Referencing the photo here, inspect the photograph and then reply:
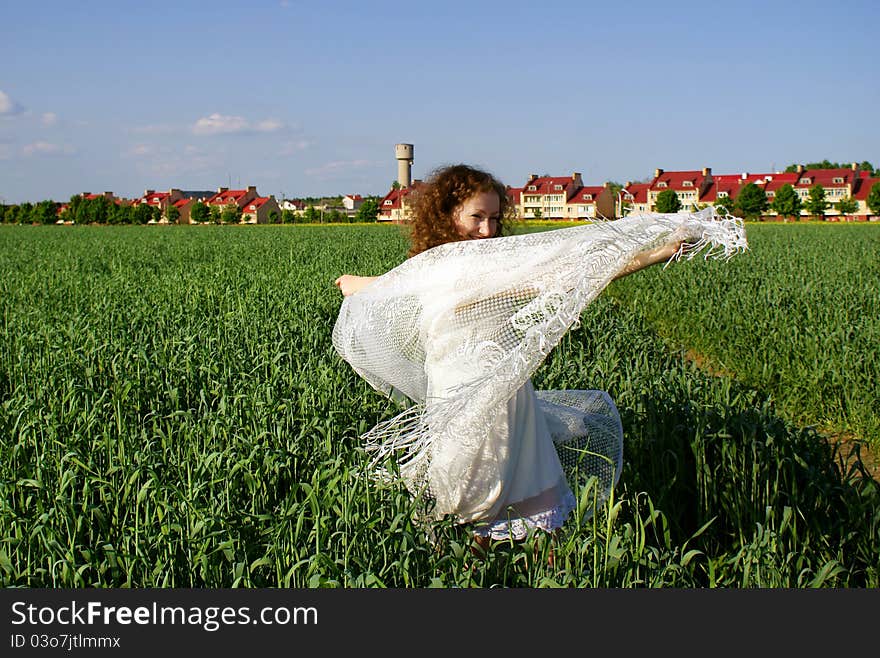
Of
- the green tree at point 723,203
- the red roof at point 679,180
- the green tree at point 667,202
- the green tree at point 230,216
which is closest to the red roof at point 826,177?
the red roof at point 679,180

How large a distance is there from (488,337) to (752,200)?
279 feet

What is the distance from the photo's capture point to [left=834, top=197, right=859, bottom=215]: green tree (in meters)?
91.8

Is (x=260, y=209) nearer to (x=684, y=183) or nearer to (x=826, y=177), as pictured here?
(x=684, y=183)

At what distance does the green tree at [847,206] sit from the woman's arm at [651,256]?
329 ft

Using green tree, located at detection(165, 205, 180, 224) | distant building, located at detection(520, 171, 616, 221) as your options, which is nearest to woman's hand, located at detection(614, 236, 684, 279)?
distant building, located at detection(520, 171, 616, 221)

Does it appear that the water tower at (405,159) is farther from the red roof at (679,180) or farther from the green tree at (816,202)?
the green tree at (816,202)

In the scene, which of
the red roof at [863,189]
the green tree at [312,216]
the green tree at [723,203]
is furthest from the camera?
the red roof at [863,189]

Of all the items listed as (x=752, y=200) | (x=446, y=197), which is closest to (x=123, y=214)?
(x=752, y=200)

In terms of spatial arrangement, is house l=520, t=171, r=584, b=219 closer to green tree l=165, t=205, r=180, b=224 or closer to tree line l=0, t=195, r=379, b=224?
tree line l=0, t=195, r=379, b=224

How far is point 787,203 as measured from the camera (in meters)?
87.8

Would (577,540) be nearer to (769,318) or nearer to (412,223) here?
(412,223)

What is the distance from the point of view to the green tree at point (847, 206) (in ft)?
301

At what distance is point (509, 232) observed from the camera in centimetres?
369

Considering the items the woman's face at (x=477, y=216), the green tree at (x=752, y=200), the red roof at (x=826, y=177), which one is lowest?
the woman's face at (x=477, y=216)
